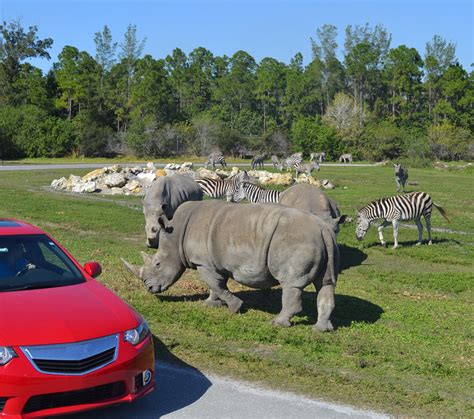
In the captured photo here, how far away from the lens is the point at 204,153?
77625 millimetres

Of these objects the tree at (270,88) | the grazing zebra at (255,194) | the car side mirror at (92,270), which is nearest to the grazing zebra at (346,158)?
the tree at (270,88)

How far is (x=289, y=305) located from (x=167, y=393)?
277 cm

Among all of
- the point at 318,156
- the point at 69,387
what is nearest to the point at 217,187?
the point at 69,387

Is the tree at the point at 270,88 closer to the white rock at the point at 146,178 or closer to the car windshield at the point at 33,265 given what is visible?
the white rock at the point at 146,178

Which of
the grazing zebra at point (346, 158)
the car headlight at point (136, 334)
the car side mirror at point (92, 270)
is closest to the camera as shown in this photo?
the car headlight at point (136, 334)

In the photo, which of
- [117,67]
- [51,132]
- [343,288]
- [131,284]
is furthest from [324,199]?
[117,67]

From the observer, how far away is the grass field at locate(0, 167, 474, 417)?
7.12m

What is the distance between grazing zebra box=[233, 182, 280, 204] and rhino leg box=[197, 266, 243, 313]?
1159cm

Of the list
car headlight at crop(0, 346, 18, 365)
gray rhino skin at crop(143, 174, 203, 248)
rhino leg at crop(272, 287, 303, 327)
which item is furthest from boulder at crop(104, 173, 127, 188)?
car headlight at crop(0, 346, 18, 365)

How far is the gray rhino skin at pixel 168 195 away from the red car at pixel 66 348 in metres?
7.44

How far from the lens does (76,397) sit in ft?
18.7

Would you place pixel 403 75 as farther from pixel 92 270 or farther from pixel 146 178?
pixel 92 270

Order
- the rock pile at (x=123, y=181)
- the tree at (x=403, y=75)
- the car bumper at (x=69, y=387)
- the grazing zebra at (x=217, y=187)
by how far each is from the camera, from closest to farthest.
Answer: the car bumper at (x=69, y=387), the grazing zebra at (x=217, y=187), the rock pile at (x=123, y=181), the tree at (x=403, y=75)

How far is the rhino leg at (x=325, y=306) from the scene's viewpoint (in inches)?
357
